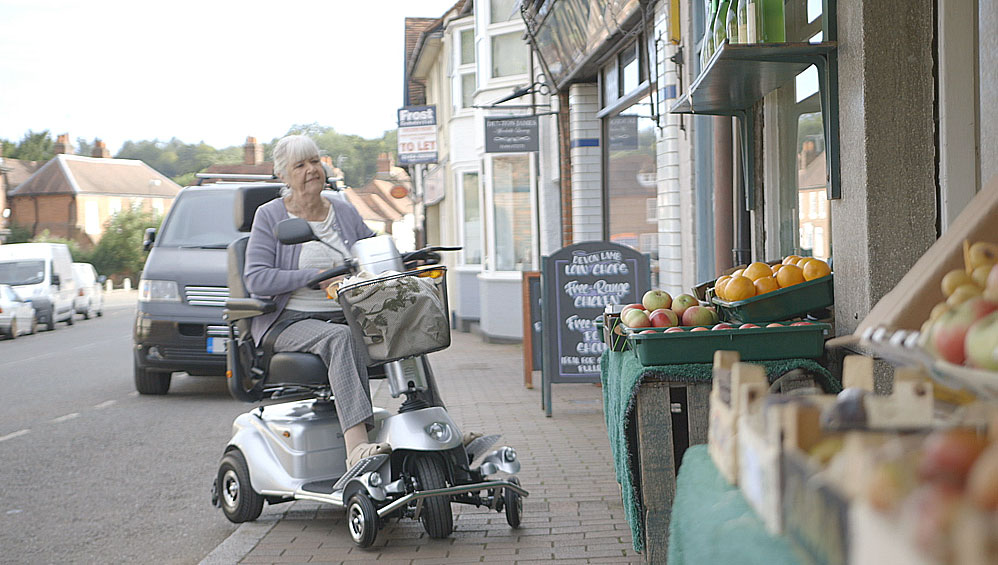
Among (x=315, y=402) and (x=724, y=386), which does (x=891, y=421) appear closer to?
(x=724, y=386)

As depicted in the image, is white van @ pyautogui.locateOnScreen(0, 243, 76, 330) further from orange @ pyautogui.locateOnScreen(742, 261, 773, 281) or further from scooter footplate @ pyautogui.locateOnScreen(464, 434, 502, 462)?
orange @ pyautogui.locateOnScreen(742, 261, 773, 281)

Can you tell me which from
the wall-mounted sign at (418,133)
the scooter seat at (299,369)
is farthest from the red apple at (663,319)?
the wall-mounted sign at (418,133)

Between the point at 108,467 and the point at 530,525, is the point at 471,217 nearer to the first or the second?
the point at 108,467

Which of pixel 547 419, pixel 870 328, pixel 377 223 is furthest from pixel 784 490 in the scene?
pixel 377 223

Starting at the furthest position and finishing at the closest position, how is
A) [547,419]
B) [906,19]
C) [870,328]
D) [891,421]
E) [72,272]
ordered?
[72,272], [547,419], [906,19], [870,328], [891,421]

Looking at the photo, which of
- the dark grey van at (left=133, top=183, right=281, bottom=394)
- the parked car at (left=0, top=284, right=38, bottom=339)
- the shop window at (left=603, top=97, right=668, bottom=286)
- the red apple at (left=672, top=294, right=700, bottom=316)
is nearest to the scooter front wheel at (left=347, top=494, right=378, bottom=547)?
the red apple at (left=672, top=294, right=700, bottom=316)

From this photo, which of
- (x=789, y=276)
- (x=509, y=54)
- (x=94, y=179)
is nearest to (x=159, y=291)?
(x=789, y=276)

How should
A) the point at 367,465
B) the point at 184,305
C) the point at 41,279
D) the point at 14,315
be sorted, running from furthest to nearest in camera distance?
1. the point at 41,279
2. the point at 14,315
3. the point at 184,305
4. the point at 367,465

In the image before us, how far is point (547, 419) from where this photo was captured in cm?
955

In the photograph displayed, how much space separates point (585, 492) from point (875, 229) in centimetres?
290

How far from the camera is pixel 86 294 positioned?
32.2 meters

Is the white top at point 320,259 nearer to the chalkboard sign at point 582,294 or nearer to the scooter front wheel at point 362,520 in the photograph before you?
the scooter front wheel at point 362,520

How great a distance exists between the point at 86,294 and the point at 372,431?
29428 millimetres

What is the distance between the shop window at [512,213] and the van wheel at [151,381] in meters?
7.65
